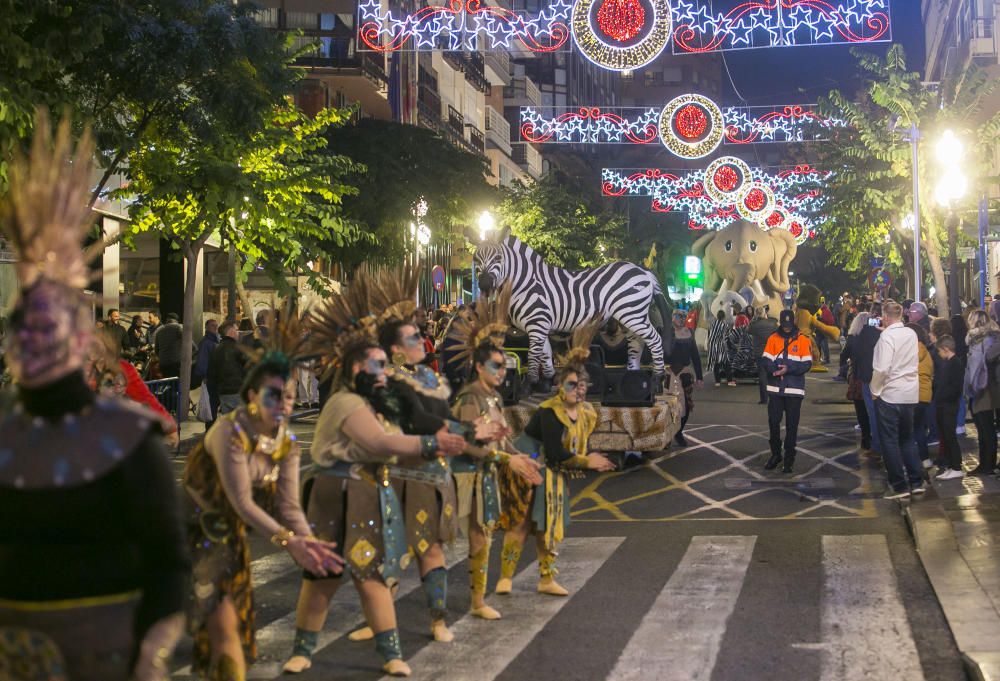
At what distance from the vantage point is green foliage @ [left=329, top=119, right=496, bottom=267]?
36.3 meters

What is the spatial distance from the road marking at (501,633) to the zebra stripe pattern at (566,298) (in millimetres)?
10609

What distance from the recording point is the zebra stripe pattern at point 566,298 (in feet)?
69.0

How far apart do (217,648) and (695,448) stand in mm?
12731

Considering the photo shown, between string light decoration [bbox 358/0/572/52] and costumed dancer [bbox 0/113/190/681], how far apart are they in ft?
68.7

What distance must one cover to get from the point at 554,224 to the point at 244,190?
33013mm

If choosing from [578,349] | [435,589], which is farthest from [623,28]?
[435,589]

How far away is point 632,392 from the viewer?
1620 cm

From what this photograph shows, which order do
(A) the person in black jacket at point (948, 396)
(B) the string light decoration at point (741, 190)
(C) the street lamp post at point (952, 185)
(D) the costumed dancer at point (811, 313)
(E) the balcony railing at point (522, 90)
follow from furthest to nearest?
(E) the balcony railing at point (522, 90) < (B) the string light decoration at point (741, 190) < (D) the costumed dancer at point (811, 313) < (C) the street lamp post at point (952, 185) < (A) the person in black jacket at point (948, 396)

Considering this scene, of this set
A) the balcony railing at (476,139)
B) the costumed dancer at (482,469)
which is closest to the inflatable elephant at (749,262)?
the balcony railing at (476,139)

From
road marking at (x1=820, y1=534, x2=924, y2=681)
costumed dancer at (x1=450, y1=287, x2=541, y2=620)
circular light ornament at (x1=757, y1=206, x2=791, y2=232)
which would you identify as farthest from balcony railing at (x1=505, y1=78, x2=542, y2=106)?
costumed dancer at (x1=450, y1=287, x2=541, y2=620)

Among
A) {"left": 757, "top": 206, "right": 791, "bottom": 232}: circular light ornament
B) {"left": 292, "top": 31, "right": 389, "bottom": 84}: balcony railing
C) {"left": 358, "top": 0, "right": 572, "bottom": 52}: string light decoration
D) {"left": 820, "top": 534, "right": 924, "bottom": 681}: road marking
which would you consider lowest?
{"left": 820, "top": 534, "right": 924, "bottom": 681}: road marking

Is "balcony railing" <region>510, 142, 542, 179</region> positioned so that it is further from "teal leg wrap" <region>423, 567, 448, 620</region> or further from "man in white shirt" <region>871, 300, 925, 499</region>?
"teal leg wrap" <region>423, 567, 448, 620</region>

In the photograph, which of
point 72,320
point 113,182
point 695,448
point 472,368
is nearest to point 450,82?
point 113,182

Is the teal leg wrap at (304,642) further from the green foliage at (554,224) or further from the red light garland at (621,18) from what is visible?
the green foliage at (554,224)
